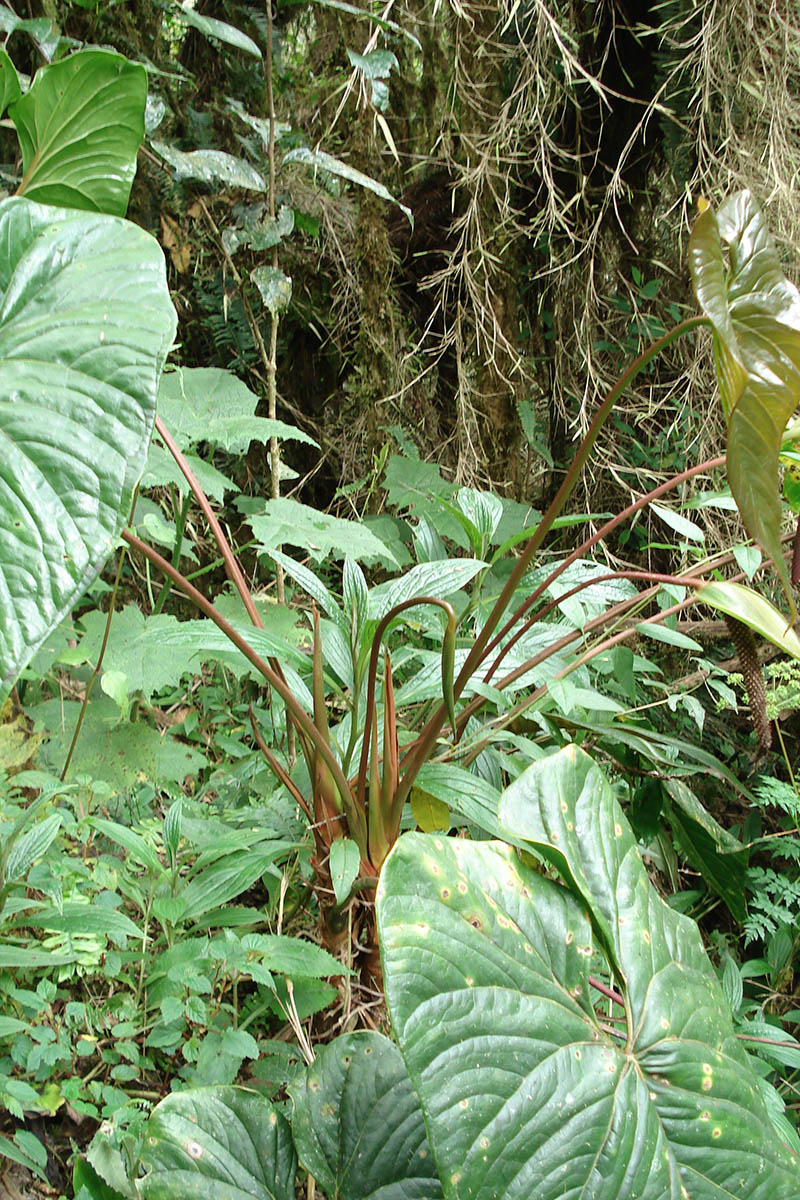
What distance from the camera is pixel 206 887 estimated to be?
78 centimetres

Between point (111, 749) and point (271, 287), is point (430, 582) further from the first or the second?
point (271, 287)

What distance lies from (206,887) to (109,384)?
0.53m

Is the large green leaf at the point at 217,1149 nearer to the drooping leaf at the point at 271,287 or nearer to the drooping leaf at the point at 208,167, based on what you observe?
the drooping leaf at the point at 271,287

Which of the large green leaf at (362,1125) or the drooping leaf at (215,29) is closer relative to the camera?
the large green leaf at (362,1125)

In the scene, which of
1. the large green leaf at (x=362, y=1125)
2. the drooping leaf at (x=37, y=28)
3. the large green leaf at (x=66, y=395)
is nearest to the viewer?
the large green leaf at (x=66, y=395)

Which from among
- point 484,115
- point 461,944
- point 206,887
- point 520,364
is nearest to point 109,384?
point 461,944

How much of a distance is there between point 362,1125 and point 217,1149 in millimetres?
114

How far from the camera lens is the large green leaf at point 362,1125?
60 cm

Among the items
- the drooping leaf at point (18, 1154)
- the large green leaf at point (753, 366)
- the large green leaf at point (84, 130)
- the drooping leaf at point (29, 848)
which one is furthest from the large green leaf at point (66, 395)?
the drooping leaf at point (18, 1154)

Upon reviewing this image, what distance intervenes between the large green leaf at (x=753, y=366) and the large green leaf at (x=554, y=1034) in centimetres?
27

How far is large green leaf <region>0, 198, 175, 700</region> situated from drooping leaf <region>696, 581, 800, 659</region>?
0.54 meters

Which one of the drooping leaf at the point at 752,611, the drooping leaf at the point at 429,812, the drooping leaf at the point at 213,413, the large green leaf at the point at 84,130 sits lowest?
the drooping leaf at the point at 429,812

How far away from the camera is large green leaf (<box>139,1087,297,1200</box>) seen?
59 cm

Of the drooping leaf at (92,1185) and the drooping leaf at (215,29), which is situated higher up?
the drooping leaf at (215,29)
